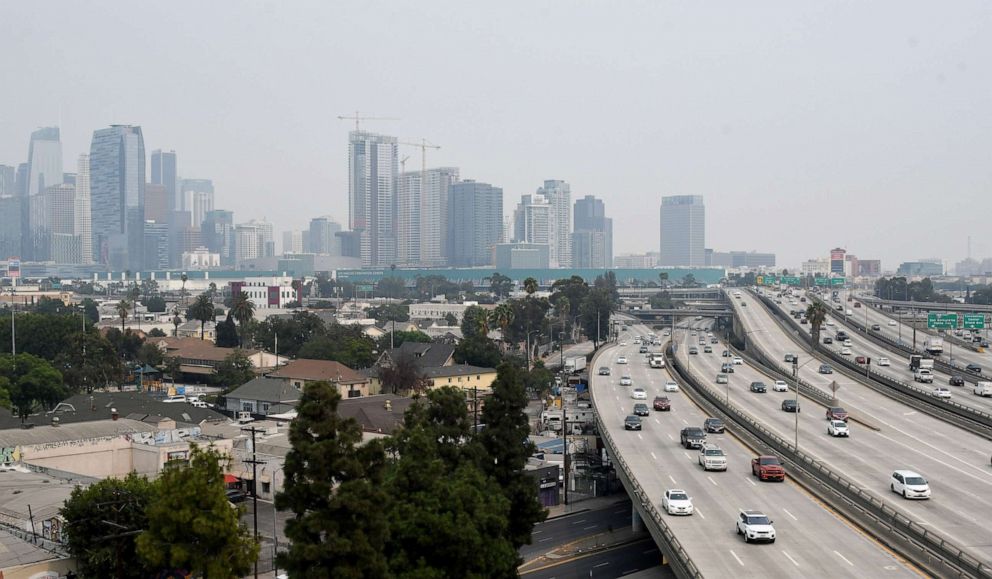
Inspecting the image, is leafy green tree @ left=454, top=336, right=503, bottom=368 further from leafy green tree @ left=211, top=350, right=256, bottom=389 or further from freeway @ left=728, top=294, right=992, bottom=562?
freeway @ left=728, top=294, right=992, bottom=562

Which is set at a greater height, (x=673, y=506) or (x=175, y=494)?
(x=175, y=494)

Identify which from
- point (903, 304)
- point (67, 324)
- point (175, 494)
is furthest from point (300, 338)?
point (903, 304)

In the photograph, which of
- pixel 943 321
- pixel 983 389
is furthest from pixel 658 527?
pixel 943 321

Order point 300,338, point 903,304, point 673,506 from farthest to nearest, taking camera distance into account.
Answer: point 903,304 → point 300,338 → point 673,506

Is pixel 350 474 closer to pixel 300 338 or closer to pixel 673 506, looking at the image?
pixel 673 506

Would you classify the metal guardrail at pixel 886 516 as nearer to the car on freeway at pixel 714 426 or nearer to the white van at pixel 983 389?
the car on freeway at pixel 714 426
